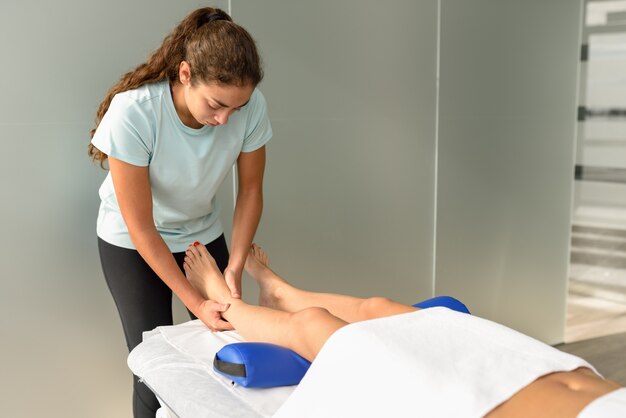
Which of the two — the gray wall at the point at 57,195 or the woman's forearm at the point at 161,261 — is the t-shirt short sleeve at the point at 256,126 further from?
the gray wall at the point at 57,195

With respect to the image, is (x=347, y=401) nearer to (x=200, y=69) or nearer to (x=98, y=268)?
(x=200, y=69)

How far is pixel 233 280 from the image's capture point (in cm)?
179

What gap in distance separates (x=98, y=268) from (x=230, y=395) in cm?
99

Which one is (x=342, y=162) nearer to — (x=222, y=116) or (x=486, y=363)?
(x=222, y=116)

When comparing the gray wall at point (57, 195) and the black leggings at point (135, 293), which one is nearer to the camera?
the black leggings at point (135, 293)

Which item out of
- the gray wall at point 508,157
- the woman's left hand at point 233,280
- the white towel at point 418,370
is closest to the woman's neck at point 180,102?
the woman's left hand at point 233,280

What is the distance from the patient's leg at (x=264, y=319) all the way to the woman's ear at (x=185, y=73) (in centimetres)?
47

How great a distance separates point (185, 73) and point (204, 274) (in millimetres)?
528

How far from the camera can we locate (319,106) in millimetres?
2582

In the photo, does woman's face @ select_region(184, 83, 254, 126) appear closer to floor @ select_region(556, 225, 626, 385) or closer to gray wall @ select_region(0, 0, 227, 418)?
gray wall @ select_region(0, 0, 227, 418)

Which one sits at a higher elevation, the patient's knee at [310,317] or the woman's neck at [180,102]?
the woman's neck at [180,102]

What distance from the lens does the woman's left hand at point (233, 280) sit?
176cm

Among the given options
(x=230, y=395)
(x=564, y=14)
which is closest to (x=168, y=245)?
(x=230, y=395)

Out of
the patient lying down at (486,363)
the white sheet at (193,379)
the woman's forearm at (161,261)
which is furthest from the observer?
the woman's forearm at (161,261)
